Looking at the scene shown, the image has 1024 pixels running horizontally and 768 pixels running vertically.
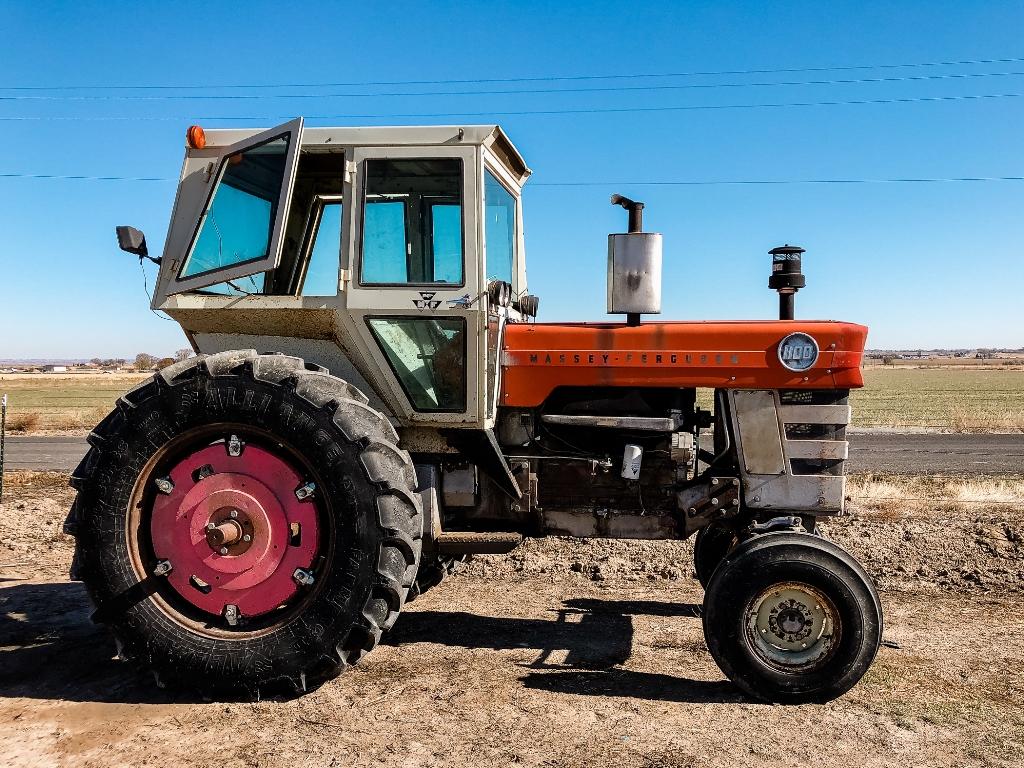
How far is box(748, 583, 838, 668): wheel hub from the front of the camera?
4227 mm

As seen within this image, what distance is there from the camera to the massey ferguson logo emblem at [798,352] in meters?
4.59

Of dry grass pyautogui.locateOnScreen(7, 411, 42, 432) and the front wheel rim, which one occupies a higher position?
the front wheel rim

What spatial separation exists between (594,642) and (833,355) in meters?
2.09

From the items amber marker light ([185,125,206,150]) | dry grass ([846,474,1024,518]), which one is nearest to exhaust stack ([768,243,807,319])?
amber marker light ([185,125,206,150])

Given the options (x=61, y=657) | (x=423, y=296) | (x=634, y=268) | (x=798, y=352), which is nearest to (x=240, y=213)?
(x=423, y=296)

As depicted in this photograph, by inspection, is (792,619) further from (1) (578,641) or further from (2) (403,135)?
(2) (403,135)

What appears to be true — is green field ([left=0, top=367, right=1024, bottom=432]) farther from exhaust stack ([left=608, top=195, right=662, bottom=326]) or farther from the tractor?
exhaust stack ([left=608, top=195, right=662, bottom=326])

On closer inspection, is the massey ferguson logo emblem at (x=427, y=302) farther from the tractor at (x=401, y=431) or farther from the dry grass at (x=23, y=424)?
the dry grass at (x=23, y=424)

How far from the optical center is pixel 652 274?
A: 4.62m

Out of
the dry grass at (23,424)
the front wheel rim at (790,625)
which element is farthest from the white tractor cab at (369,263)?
the dry grass at (23,424)

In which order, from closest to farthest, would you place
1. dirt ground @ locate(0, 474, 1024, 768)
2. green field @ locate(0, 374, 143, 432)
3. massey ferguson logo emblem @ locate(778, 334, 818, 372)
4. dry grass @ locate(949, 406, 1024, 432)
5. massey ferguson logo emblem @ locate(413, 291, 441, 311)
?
1. dirt ground @ locate(0, 474, 1024, 768)
2. massey ferguson logo emblem @ locate(413, 291, 441, 311)
3. massey ferguson logo emblem @ locate(778, 334, 818, 372)
4. dry grass @ locate(949, 406, 1024, 432)
5. green field @ locate(0, 374, 143, 432)

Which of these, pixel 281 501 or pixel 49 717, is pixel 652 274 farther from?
pixel 49 717

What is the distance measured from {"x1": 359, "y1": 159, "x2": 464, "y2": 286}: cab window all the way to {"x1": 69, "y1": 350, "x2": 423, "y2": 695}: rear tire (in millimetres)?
697

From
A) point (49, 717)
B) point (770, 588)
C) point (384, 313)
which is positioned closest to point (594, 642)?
point (770, 588)
